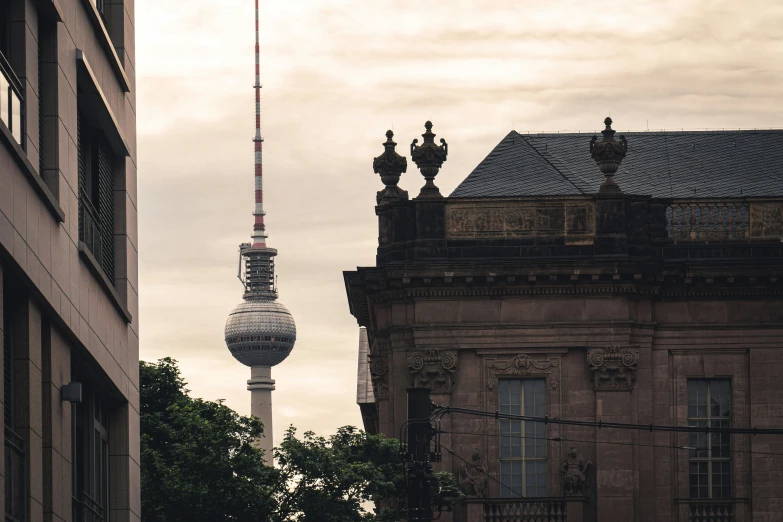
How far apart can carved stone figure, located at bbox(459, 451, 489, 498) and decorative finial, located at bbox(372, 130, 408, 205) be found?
9.12m

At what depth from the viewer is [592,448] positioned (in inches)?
2454

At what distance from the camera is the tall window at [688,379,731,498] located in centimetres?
6288

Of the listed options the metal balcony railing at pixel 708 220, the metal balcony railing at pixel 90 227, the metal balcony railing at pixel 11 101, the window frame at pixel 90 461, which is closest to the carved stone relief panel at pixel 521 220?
the metal balcony railing at pixel 708 220

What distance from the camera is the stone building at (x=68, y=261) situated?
3084 cm

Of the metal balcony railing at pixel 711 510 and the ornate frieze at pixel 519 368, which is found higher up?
the ornate frieze at pixel 519 368

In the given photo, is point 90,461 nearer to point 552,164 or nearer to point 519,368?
point 519,368

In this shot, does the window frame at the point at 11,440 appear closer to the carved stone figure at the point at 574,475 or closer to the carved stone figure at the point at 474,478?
the carved stone figure at the point at 474,478

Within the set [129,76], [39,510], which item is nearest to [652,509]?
[129,76]

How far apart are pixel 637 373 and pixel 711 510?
4.44 m

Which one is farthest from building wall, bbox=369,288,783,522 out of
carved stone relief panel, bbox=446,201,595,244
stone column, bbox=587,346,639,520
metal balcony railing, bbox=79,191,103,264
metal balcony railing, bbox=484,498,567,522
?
metal balcony railing, bbox=79,191,103,264

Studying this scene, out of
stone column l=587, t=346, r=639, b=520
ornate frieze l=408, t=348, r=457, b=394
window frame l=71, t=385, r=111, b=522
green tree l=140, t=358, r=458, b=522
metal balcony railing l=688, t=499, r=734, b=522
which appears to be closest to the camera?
window frame l=71, t=385, r=111, b=522

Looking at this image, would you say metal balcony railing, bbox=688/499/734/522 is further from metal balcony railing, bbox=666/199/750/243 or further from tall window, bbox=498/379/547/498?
metal balcony railing, bbox=666/199/750/243

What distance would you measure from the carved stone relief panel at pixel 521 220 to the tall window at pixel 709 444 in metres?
5.64

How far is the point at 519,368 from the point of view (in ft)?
207
